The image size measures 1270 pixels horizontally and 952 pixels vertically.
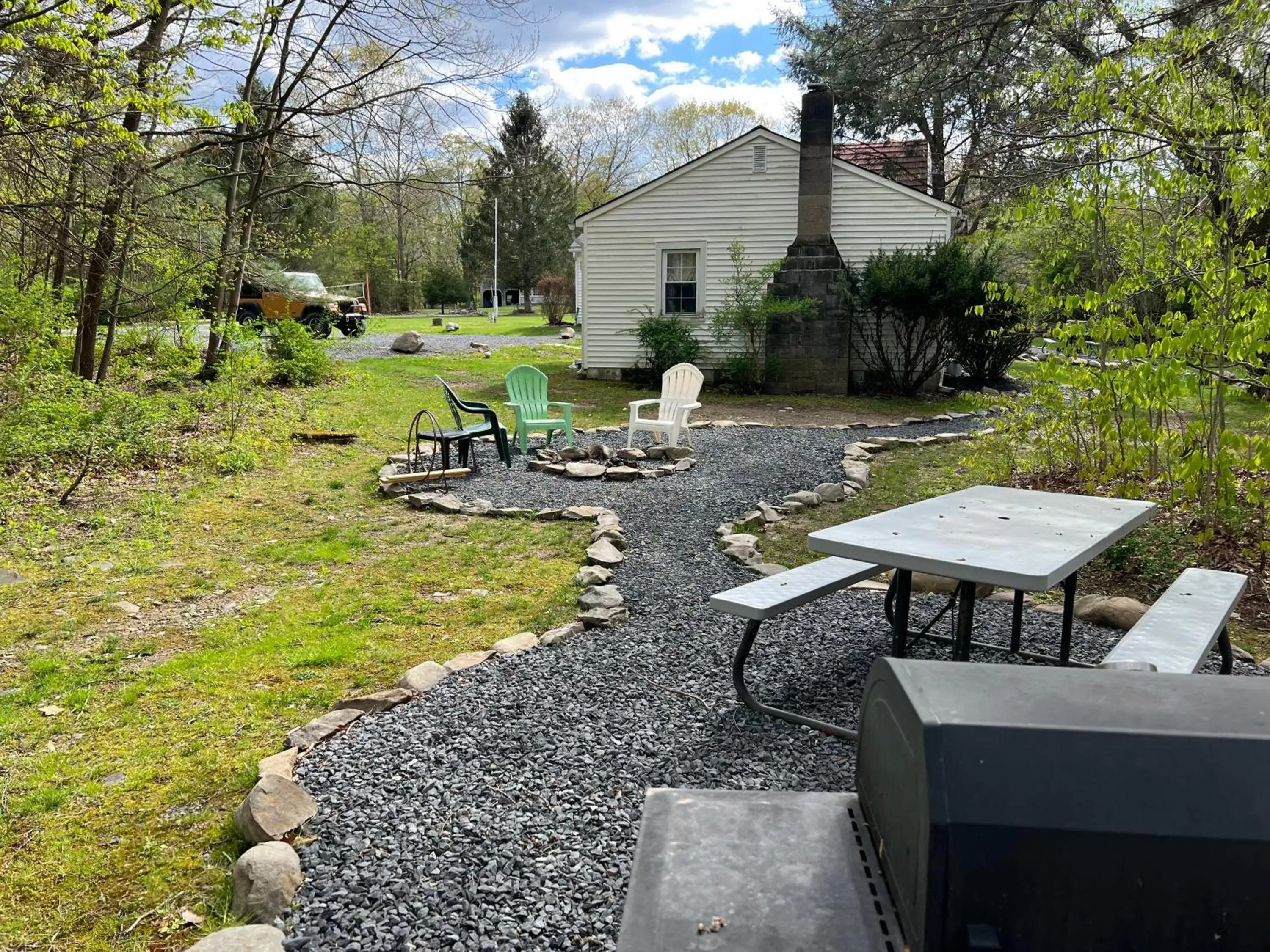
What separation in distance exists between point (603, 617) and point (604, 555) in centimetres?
112

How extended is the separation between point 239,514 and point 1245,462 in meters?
6.32

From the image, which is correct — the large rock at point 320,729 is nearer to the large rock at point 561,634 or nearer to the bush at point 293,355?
the large rock at point 561,634

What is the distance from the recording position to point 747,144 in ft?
46.4

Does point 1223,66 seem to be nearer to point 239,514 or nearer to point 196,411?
point 239,514

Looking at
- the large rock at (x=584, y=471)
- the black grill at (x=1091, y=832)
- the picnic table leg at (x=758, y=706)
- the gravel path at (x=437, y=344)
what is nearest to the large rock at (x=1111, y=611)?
the picnic table leg at (x=758, y=706)

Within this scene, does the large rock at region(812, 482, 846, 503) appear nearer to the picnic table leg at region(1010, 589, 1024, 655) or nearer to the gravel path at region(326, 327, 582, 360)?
the picnic table leg at region(1010, 589, 1024, 655)

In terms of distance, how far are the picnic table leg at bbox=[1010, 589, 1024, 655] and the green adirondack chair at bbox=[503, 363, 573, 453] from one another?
17.9 ft

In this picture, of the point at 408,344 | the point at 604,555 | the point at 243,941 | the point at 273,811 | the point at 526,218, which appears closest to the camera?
the point at 243,941

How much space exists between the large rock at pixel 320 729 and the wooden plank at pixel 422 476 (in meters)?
4.17

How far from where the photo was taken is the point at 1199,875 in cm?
96

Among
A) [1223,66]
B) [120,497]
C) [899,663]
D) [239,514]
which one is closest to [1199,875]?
[899,663]

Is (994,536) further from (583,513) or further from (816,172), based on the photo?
(816,172)

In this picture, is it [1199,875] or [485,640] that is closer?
[1199,875]

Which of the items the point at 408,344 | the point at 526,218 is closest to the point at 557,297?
the point at 526,218
